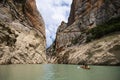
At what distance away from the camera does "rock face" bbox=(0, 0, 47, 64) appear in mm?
73688

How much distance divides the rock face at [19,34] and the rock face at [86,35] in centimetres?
1126

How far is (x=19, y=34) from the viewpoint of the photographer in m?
83.2

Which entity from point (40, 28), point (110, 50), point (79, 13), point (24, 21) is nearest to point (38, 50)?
point (24, 21)

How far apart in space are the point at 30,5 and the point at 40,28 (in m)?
9.78

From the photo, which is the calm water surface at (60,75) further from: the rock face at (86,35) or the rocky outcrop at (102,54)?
the rock face at (86,35)

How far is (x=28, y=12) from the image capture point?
106 m

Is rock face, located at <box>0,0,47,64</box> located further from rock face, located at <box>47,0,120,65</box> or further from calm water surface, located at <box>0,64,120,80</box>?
calm water surface, located at <box>0,64,120,80</box>

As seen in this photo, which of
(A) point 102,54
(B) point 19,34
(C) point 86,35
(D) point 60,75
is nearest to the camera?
(D) point 60,75

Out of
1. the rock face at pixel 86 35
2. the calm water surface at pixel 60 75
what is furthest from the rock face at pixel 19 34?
the calm water surface at pixel 60 75

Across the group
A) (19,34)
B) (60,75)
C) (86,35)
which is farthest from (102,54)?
(86,35)

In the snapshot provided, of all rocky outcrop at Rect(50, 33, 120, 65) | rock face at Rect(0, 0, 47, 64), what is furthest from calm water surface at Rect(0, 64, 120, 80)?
rock face at Rect(0, 0, 47, 64)

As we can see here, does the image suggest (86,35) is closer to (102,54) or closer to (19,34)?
(19,34)

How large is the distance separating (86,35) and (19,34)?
26.4 m

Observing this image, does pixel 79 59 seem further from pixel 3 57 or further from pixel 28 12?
pixel 28 12
